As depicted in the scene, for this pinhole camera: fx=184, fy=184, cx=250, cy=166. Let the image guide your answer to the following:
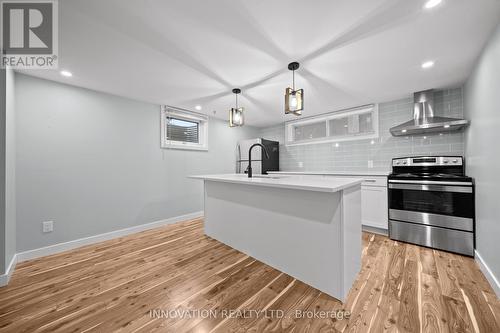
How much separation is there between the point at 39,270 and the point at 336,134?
5126mm

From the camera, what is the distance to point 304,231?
5.69 ft

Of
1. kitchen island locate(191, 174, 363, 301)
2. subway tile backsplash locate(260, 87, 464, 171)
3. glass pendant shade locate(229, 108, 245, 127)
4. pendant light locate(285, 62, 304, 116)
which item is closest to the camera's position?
kitchen island locate(191, 174, 363, 301)

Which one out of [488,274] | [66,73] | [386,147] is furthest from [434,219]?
[66,73]

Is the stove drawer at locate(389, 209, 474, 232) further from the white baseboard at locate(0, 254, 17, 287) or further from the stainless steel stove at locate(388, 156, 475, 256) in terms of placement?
the white baseboard at locate(0, 254, 17, 287)

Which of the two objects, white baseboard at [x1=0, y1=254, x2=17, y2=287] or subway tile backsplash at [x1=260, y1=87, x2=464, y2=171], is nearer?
white baseboard at [x1=0, y1=254, x2=17, y2=287]

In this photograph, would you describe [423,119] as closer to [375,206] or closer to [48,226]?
[375,206]

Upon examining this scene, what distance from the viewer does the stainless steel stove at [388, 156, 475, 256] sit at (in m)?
2.27

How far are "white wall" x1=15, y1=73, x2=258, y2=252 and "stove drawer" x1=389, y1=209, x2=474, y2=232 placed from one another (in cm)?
376

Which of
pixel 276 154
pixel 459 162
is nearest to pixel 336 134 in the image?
pixel 276 154

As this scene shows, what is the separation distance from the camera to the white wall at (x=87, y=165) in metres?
2.31

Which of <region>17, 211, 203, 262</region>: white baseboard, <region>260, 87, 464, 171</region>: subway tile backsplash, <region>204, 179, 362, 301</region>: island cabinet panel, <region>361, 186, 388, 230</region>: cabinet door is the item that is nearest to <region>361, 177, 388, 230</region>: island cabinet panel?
<region>361, 186, 388, 230</region>: cabinet door

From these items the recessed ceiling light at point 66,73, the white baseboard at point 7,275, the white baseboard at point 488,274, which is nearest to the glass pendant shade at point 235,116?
the recessed ceiling light at point 66,73

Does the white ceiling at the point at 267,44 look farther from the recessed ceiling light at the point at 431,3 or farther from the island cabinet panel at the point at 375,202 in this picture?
the island cabinet panel at the point at 375,202

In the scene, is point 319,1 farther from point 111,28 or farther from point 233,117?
point 111,28
